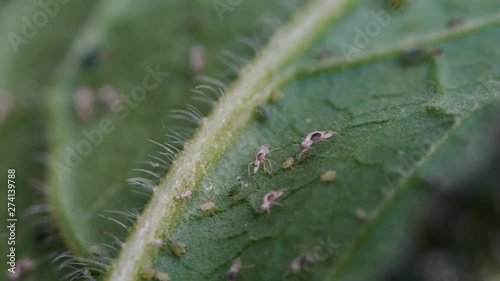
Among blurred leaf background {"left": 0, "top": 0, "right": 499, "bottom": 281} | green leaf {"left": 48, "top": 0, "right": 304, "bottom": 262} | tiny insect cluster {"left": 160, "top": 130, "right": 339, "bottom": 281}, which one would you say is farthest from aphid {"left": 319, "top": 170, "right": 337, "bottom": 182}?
green leaf {"left": 48, "top": 0, "right": 304, "bottom": 262}

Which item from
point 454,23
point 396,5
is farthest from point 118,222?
point 454,23

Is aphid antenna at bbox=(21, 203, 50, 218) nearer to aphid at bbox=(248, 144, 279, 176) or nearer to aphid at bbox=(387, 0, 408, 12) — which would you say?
aphid at bbox=(248, 144, 279, 176)

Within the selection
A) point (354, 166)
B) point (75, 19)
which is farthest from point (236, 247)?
point (75, 19)

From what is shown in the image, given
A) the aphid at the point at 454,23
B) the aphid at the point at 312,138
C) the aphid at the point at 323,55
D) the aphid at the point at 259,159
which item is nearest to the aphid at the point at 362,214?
the aphid at the point at 312,138

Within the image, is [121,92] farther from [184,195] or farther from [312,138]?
[312,138]

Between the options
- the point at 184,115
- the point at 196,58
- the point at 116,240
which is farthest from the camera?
the point at 196,58

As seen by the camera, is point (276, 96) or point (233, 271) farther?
point (276, 96)
